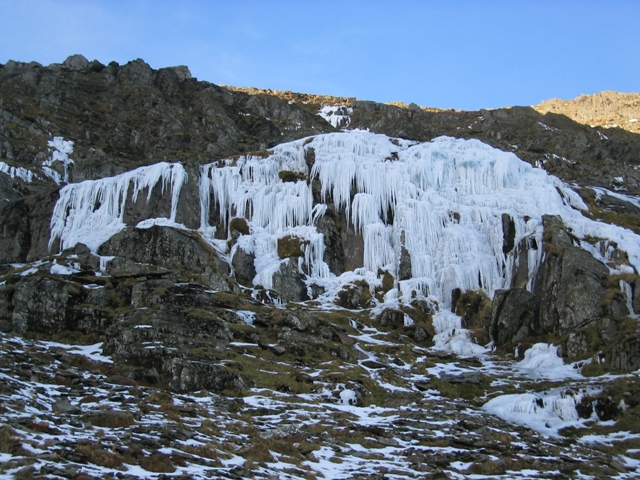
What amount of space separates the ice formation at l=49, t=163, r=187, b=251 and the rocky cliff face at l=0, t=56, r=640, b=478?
0.49ft

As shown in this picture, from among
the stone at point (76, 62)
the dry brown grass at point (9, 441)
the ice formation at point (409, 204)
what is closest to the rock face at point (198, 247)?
the ice formation at point (409, 204)

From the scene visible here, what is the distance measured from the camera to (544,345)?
120ft

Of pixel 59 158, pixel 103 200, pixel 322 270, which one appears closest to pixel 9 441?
pixel 322 270

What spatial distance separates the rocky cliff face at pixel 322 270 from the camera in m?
29.2

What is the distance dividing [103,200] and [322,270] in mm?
20982

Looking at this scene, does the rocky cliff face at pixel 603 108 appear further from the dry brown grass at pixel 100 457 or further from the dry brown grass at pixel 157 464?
the dry brown grass at pixel 100 457

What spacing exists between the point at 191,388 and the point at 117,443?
1186cm

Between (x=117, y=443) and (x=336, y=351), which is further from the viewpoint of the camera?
(x=336, y=351)

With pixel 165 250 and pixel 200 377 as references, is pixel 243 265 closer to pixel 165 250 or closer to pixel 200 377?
pixel 165 250

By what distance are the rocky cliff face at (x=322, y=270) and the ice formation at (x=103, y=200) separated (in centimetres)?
15

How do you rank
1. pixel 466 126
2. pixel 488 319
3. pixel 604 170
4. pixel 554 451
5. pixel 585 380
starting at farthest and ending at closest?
1. pixel 466 126
2. pixel 604 170
3. pixel 488 319
4. pixel 585 380
5. pixel 554 451

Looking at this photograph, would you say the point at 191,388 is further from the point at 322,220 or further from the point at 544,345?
the point at 322,220

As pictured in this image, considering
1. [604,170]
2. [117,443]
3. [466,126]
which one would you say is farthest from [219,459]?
[466,126]

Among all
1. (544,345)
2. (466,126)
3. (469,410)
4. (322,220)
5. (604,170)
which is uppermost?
(466,126)
